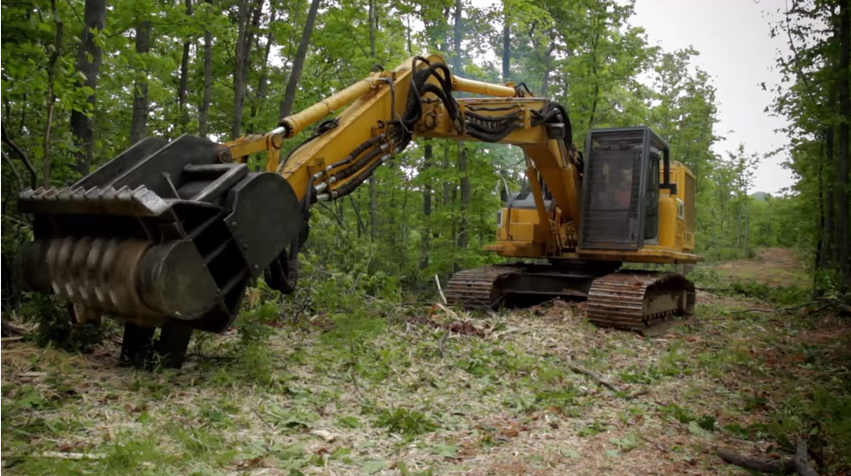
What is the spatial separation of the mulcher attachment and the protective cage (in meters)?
6.01

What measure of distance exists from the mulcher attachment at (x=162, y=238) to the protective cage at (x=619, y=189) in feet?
19.7

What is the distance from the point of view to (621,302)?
905 cm

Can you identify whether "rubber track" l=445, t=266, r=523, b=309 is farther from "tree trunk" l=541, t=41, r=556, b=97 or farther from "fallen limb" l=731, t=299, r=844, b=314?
"tree trunk" l=541, t=41, r=556, b=97

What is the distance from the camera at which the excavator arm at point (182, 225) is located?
4457 mm

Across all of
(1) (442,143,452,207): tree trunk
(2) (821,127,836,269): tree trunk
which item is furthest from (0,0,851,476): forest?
(2) (821,127,836,269): tree trunk

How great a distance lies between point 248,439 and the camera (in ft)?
13.1

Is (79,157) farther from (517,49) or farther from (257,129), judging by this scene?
(517,49)

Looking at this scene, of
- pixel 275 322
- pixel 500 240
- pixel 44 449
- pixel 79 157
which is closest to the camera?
pixel 44 449

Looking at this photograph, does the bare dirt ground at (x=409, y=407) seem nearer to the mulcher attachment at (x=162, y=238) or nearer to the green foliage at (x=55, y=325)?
the green foliage at (x=55, y=325)

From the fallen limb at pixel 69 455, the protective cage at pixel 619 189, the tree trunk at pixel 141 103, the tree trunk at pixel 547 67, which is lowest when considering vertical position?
the fallen limb at pixel 69 455

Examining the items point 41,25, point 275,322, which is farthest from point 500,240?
point 41,25

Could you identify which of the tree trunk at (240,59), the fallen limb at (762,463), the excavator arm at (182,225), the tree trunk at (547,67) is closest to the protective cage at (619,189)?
the excavator arm at (182,225)

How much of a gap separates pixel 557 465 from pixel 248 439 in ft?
5.85

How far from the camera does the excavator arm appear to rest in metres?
4.46
